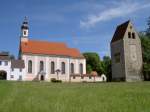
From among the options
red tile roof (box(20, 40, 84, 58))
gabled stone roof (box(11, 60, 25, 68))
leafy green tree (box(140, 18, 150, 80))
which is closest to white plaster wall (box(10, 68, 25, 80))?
gabled stone roof (box(11, 60, 25, 68))

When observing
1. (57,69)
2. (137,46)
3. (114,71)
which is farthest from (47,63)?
(137,46)

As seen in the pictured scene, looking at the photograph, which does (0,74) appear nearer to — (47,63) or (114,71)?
(47,63)

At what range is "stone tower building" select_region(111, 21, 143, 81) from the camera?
5214cm

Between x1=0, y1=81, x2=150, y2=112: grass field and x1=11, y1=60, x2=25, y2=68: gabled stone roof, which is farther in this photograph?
x1=11, y1=60, x2=25, y2=68: gabled stone roof

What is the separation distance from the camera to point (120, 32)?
185 feet

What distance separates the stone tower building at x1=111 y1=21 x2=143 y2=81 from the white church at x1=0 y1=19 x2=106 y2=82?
681 inches

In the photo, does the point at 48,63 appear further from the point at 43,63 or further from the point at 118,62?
the point at 118,62

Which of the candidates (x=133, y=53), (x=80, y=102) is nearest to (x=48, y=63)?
(x=133, y=53)

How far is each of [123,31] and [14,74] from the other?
95.5 feet

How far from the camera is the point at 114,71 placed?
181ft

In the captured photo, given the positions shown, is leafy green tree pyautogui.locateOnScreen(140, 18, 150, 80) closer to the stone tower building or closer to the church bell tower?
Answer: the stone tower building

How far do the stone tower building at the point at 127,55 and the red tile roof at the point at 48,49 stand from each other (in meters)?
18.5

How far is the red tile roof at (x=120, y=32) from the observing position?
5501cm

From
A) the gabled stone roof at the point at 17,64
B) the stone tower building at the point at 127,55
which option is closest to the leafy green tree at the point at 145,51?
the stone tower building at the point at 127,55
